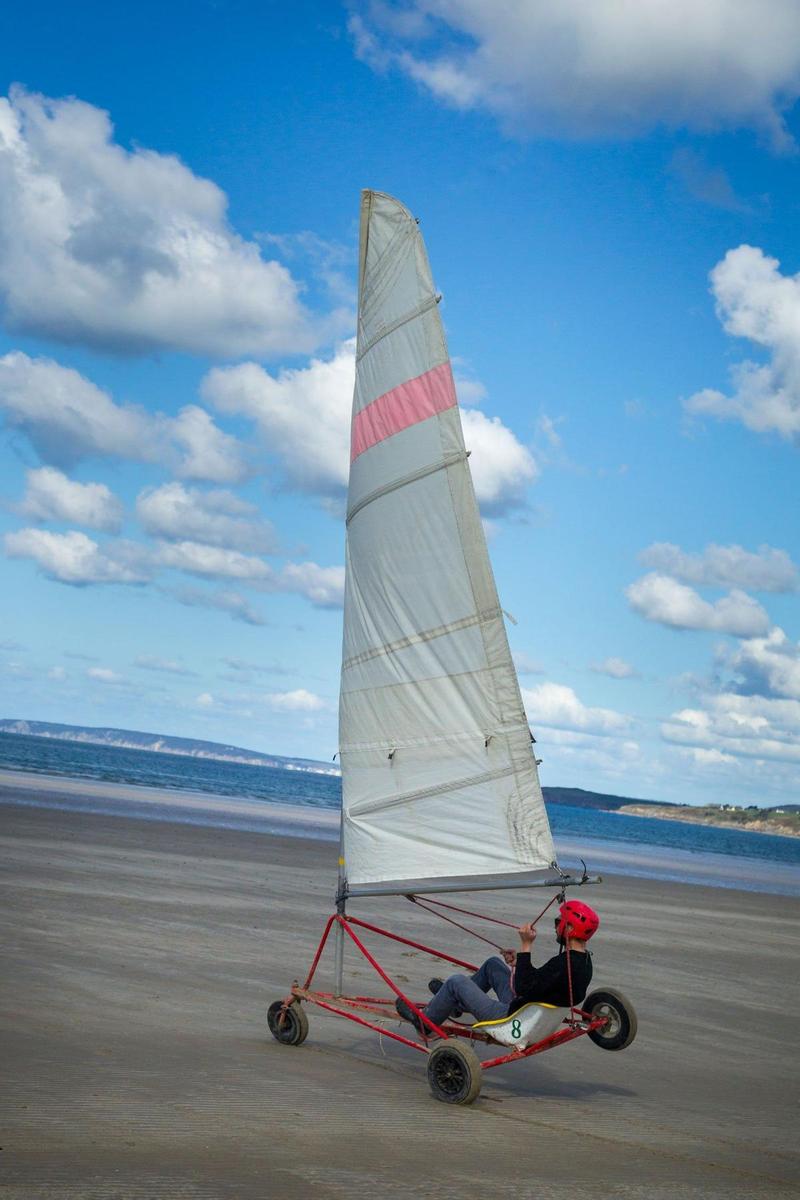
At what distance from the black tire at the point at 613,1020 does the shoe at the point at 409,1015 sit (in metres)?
1.29

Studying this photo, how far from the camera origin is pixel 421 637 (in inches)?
382

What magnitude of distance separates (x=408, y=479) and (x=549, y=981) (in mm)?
4004

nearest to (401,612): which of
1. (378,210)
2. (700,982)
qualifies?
(378,210)

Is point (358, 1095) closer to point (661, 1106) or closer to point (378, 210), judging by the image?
point (661, 1106)

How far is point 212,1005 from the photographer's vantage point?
10.7 meters

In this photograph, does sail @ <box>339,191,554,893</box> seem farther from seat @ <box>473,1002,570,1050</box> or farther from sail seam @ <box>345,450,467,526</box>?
seat @ <box>473,1002,570,1050</box>

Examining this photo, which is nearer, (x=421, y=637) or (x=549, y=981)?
(x=549, y=981)

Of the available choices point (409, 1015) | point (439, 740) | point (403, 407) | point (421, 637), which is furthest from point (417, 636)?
point (409, 1015)

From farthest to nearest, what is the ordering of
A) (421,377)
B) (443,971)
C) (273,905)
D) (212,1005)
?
(273,905) < (443,971) < (212,1005) < (421,377)

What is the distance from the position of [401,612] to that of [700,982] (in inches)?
353

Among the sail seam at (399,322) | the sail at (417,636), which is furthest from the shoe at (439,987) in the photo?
the sail seam at (399,322)

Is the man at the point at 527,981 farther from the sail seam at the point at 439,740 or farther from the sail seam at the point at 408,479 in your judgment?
the sail seam at the point at 408,479

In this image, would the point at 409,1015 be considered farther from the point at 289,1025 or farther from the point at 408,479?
the point at 408,479

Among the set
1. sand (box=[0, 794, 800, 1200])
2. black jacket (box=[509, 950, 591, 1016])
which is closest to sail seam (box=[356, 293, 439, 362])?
black jacket (box=[509, 950, 591, 1016])
